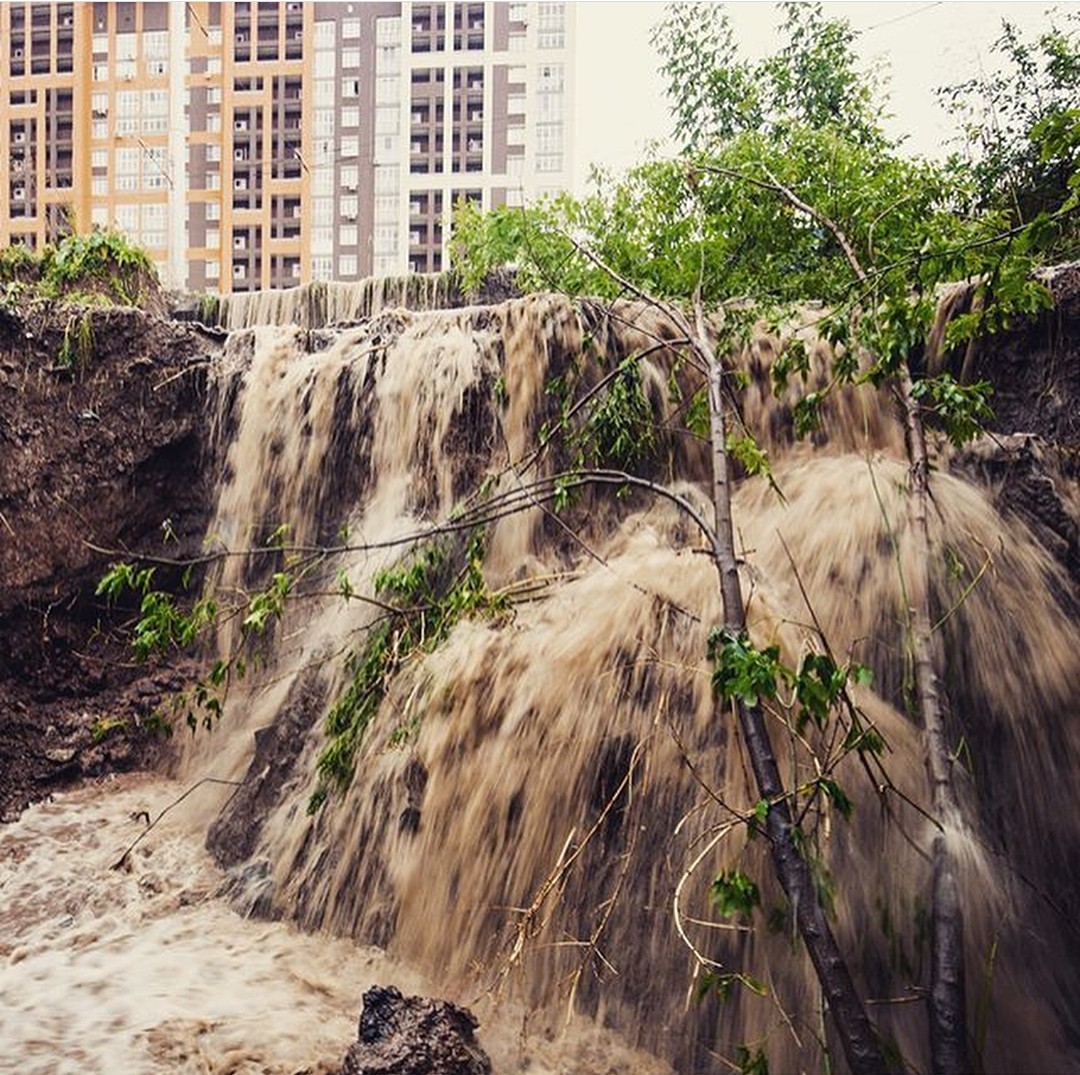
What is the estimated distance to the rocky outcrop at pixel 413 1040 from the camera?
259cm

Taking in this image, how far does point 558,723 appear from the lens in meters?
3.25

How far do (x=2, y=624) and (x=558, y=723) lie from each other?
4044mm

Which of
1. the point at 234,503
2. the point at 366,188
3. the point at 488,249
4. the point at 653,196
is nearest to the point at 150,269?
the point at 488,249

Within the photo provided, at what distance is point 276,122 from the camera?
47.4 meters

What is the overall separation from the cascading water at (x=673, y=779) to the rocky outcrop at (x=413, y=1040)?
0.65 ft

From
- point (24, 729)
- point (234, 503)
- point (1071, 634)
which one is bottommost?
point (24, 729)

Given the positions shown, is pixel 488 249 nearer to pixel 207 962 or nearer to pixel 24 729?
pixel 24 729

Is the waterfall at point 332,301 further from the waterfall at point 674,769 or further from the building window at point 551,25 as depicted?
the building window at point 551,25

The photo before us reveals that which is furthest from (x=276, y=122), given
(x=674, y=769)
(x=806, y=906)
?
(x=806, y=906)

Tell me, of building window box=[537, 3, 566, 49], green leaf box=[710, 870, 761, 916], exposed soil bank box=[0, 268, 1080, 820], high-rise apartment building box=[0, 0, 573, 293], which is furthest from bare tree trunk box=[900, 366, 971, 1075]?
building window box=[537, 3, 566, 49]

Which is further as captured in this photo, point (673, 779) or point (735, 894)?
point (673, 779)

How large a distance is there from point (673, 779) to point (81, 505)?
173 inches

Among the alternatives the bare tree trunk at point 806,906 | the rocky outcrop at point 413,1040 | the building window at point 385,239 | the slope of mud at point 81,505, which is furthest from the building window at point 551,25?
the rocky outcrop at point 413,1040

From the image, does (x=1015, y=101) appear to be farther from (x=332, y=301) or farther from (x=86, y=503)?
(x=86, y=503)
